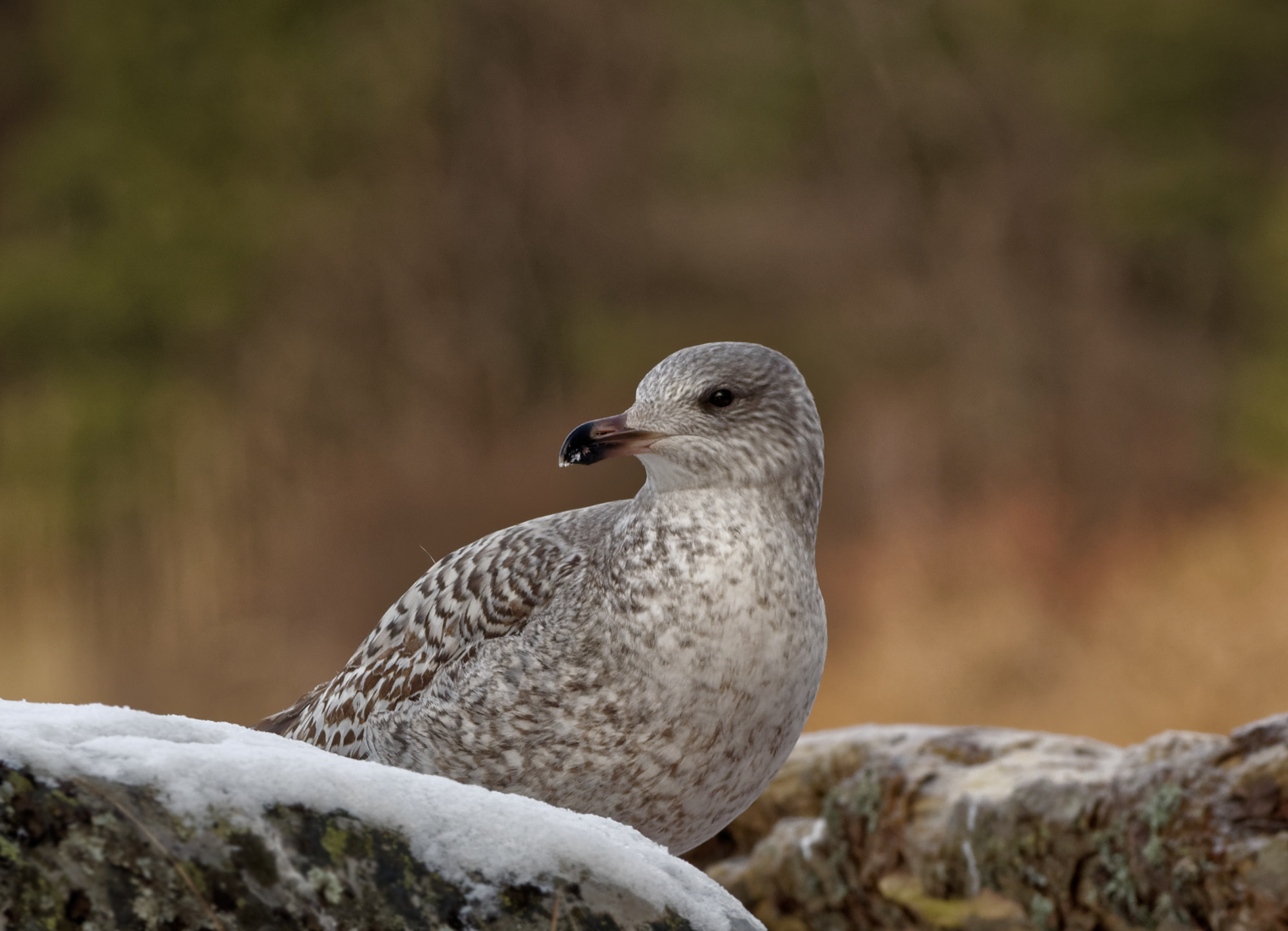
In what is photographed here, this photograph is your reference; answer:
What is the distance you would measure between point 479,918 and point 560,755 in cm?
119

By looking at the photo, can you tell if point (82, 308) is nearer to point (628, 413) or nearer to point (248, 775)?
point (628, 413)

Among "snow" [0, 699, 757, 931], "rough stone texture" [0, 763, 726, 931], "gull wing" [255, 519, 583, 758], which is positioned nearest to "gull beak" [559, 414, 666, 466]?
"gull wing" [255, 519, 583, 758]

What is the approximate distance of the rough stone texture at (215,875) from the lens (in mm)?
1516

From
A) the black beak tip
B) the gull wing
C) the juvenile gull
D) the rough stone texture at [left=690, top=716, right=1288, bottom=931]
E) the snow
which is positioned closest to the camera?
the snow

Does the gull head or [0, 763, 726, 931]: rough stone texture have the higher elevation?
the gull head

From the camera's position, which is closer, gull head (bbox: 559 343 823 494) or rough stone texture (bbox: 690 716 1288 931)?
gull head (bbox: 559 343 823 494)

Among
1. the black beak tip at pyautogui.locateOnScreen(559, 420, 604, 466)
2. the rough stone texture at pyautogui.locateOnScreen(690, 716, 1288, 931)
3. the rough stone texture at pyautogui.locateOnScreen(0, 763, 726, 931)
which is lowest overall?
the rough stone texture at pyautogui.locateOnScreen(690, 716, 1288, 931)

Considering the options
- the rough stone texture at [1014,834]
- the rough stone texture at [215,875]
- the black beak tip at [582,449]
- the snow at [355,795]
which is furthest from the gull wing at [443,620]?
the rough stone texture at [1014,834]

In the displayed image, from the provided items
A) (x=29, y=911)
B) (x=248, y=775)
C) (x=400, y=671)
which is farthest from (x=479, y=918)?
(x=400, y=671)

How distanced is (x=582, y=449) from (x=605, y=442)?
6 cm

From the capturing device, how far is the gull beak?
297cm

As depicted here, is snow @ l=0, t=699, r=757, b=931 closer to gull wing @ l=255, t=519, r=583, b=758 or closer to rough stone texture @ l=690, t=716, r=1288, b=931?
gull wing @ l=255, t=519, r=583, b=758

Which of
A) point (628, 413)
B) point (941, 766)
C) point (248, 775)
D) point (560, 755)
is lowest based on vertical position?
point (941, 766)

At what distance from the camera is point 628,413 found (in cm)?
300
